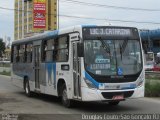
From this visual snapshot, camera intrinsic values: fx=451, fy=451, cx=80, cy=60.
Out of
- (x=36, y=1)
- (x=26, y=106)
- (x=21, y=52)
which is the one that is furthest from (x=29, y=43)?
(x=36, y=1)

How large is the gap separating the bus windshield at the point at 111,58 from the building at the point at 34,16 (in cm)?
2615

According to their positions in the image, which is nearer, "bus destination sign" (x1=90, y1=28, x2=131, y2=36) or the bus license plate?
the bus license plate

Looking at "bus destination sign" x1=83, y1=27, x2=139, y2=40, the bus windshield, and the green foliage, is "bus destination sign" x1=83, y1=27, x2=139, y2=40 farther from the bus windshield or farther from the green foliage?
the green foliage

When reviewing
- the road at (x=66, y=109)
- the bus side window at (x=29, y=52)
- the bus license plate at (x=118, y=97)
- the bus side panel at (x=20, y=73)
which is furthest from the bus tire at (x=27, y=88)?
the bus license plate at (x=118, y=97)

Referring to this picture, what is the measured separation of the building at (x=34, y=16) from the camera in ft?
169

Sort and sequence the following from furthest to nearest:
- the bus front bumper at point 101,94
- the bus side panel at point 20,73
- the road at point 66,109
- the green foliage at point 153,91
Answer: the bus side panel at point 20,73 → the green foliage at point 153,91 → the bus front bumper at point 101,94 → the road at point 66,109

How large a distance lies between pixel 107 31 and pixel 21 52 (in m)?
8.33

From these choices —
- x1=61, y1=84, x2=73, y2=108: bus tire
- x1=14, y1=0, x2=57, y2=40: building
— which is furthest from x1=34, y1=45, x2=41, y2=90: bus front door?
x1=14, y1=0, x2=57, y2=40: building

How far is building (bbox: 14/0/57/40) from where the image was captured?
5153 cm

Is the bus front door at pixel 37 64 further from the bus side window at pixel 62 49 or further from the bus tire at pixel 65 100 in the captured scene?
the bus tire at pixel 65 100

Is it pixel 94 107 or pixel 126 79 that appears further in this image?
pixel 94 107

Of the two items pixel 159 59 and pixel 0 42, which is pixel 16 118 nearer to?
pixel 159 59

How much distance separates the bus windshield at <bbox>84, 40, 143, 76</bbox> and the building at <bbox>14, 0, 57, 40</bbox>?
26.1 metres

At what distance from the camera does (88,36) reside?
14.5m
